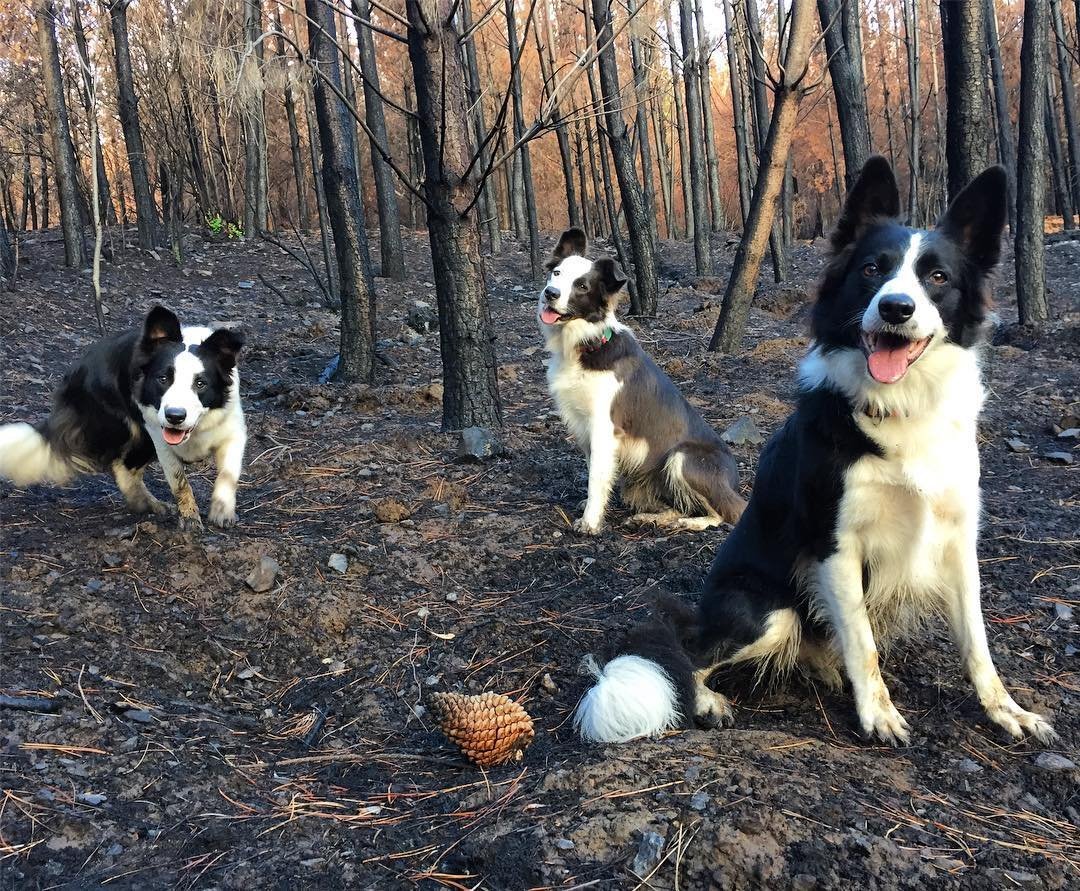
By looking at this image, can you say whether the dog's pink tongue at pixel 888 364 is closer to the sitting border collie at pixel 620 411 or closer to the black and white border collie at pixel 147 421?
the sitting border collie at pixel 620 411

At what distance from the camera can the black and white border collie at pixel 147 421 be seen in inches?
185

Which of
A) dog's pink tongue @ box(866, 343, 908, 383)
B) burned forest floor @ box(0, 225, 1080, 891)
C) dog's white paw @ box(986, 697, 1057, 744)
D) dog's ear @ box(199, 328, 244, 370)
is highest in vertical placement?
dog's ear @ box(199, 328, 244, 370)

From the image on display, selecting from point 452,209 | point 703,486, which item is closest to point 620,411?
point 703,486

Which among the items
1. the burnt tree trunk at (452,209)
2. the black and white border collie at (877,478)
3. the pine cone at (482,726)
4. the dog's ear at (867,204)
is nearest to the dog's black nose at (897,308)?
the black and white border collie at (877,478)

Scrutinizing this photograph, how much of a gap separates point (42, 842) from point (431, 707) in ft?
3.97

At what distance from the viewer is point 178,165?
54.7ft

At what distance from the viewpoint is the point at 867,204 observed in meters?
3.13

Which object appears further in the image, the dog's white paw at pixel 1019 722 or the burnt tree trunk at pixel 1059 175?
the burnt tree trunk at pixel 1059 175

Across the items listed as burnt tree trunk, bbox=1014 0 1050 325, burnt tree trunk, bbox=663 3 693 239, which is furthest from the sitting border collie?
burnt tree trunk, bbox=663 3 693 239

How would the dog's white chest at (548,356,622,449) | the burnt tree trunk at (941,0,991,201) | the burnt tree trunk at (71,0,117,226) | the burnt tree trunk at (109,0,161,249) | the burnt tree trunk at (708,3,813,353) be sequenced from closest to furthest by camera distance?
the dog's white chest at (548,356,622,449) → the burnt tree trunk at (71,0,117,226) → the burnt tree trunk at (941,0,991,201) → the burnt tree trunk at (708,3,813,353) → the burnt tree trunk at (109,0,161,249)

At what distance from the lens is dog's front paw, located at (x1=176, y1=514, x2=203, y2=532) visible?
183 inches

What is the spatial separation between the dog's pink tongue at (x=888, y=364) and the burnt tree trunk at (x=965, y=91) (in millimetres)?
6033

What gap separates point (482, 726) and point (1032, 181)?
959 centimetres

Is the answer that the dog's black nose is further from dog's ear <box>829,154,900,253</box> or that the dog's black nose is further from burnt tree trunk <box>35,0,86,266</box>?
burnt tree trunk <box>35,0,86,266</box>
